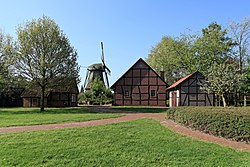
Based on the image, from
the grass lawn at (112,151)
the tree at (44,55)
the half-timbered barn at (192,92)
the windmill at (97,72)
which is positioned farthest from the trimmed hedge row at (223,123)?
the windmill at (97,72)

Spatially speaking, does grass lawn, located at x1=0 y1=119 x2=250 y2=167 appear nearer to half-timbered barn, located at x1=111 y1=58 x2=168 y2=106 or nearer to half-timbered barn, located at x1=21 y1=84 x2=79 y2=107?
half-timbered barn, located at x1=21 y1=84 x2=79 y2=107

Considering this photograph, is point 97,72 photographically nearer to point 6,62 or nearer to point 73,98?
point 73,98

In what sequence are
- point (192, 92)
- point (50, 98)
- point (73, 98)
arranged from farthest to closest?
point (73, 98) → point (50, 98) → point (192, 92)

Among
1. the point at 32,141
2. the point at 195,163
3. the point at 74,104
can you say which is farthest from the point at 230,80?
the point at 74,104

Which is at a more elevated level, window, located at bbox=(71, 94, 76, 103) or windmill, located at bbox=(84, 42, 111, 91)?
windmill, located at bbox=(84, 42, 111, 91)

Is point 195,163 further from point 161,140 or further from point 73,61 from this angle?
point 73,61

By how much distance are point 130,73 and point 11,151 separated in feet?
92.0

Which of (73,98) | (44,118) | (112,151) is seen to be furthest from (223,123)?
(73,98)

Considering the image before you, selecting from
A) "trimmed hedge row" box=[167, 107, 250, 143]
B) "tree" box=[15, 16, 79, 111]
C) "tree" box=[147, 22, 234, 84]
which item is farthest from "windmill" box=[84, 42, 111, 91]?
"trimmed hedge row" box=[167, 107, 250, 143]

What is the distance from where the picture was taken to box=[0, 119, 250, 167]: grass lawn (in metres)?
6.38

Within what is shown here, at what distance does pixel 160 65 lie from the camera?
1678 inches

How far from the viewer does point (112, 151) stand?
23.5 feet

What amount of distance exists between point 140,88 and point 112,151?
27.2 m

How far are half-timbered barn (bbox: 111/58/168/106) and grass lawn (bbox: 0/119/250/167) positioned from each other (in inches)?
986
